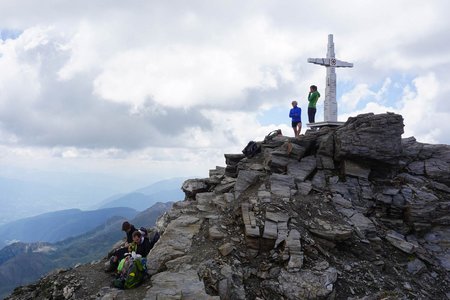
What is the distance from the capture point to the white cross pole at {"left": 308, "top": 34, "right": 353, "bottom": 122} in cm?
3234

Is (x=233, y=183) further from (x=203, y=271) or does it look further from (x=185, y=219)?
(x=203, y=271)

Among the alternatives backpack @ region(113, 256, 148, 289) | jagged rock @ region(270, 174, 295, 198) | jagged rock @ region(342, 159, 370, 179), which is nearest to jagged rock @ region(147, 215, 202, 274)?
backpack @ region(113, 256, 148, 289)

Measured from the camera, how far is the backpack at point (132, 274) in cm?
1614

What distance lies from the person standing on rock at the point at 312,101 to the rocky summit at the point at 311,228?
11.9ft

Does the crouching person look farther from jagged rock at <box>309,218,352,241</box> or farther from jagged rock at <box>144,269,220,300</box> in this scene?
jagged rock at <box>309,218,352,241</box>

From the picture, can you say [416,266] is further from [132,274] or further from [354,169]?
[132,274]

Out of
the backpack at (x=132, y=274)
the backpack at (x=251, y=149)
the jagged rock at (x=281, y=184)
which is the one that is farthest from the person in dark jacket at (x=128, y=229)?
the backpack at (x=251, y=149)

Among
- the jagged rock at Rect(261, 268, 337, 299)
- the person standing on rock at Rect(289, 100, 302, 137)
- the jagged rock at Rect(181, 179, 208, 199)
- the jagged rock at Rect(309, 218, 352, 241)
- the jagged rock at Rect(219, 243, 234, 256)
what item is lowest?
the jagged rock at Rect(261, 268, 337, 299)

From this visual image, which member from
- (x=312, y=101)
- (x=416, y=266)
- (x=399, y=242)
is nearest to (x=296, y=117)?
(x=312, y=101)

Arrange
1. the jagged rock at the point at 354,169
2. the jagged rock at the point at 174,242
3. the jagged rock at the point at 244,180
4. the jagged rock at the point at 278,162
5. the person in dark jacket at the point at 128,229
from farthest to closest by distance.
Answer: the jagged rock at the point at 278,162 → the jagged rock at the point at 354,169 → the jagged rock at the point at 244,180 → the person in dark jacket at the point at 128,229 → the jagged rock at the point at 174,242

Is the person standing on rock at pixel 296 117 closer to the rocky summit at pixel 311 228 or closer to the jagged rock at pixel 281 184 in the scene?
the rocky summit at pixel 311 228

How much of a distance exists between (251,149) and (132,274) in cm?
1564

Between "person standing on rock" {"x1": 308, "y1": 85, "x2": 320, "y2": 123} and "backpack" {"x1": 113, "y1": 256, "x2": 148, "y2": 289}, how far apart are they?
68.8ft

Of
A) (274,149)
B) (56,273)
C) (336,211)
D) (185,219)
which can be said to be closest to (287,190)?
(336,211)
